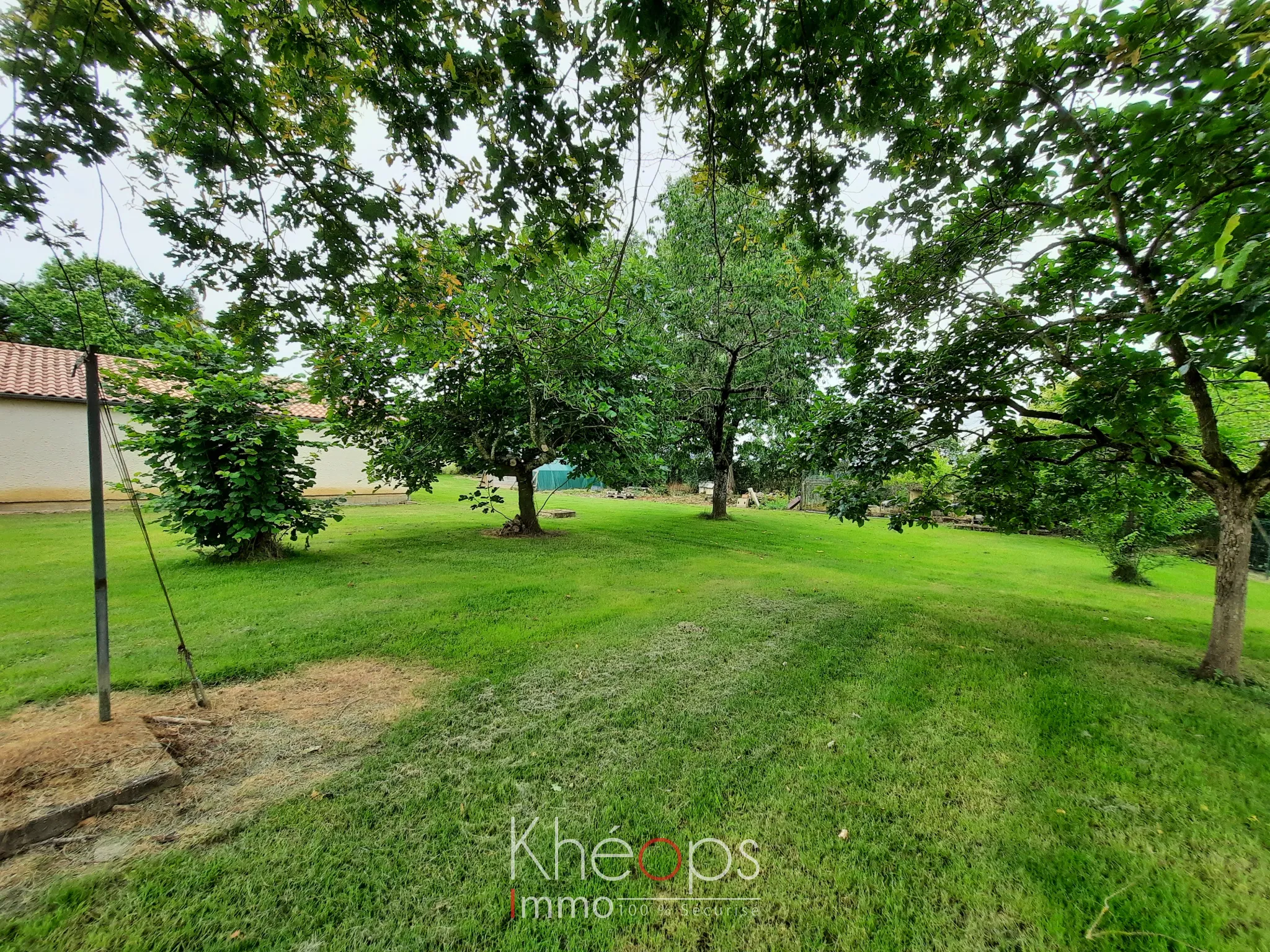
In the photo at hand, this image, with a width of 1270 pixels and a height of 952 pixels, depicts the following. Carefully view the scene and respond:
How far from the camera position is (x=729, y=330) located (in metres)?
13.9

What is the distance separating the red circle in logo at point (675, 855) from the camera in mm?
1993

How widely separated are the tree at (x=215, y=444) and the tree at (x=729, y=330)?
741cm

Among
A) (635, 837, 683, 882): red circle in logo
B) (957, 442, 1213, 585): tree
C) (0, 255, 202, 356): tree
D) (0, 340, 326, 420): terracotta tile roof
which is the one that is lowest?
(635, 837, 683, 882): red circle in logo

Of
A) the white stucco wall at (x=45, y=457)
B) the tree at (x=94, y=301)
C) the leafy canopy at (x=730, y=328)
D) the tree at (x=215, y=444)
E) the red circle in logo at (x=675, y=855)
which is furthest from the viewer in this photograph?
the leafy canopy at (x=730, y=328)

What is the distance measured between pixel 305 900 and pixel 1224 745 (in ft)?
17.8

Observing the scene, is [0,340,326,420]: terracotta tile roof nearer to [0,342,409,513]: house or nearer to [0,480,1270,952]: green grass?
[0,342,409,513]: house

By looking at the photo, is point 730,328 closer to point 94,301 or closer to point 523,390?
point 523,390

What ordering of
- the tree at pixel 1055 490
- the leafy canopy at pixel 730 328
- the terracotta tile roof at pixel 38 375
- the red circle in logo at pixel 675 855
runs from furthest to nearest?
the terracotta tile roof at pixel 38 375 → the leafy canopy at pixel 730 328 → the tree at pixel 1055 490 → the red circle in logo at pixel 675 855

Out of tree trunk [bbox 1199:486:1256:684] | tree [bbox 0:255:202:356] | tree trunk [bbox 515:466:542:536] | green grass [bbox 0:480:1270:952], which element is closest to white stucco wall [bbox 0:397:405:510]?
tree trunk [bbox 515:466:542:536]

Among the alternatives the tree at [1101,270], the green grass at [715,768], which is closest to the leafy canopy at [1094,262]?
the tree at [1101,270]

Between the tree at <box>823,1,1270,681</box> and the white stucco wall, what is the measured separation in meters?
11.2

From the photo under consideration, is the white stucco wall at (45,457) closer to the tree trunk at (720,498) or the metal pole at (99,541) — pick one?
the metal pole at (99,541)

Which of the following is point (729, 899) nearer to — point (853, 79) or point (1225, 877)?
point (1225, 877)

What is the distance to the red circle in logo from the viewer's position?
199cm
